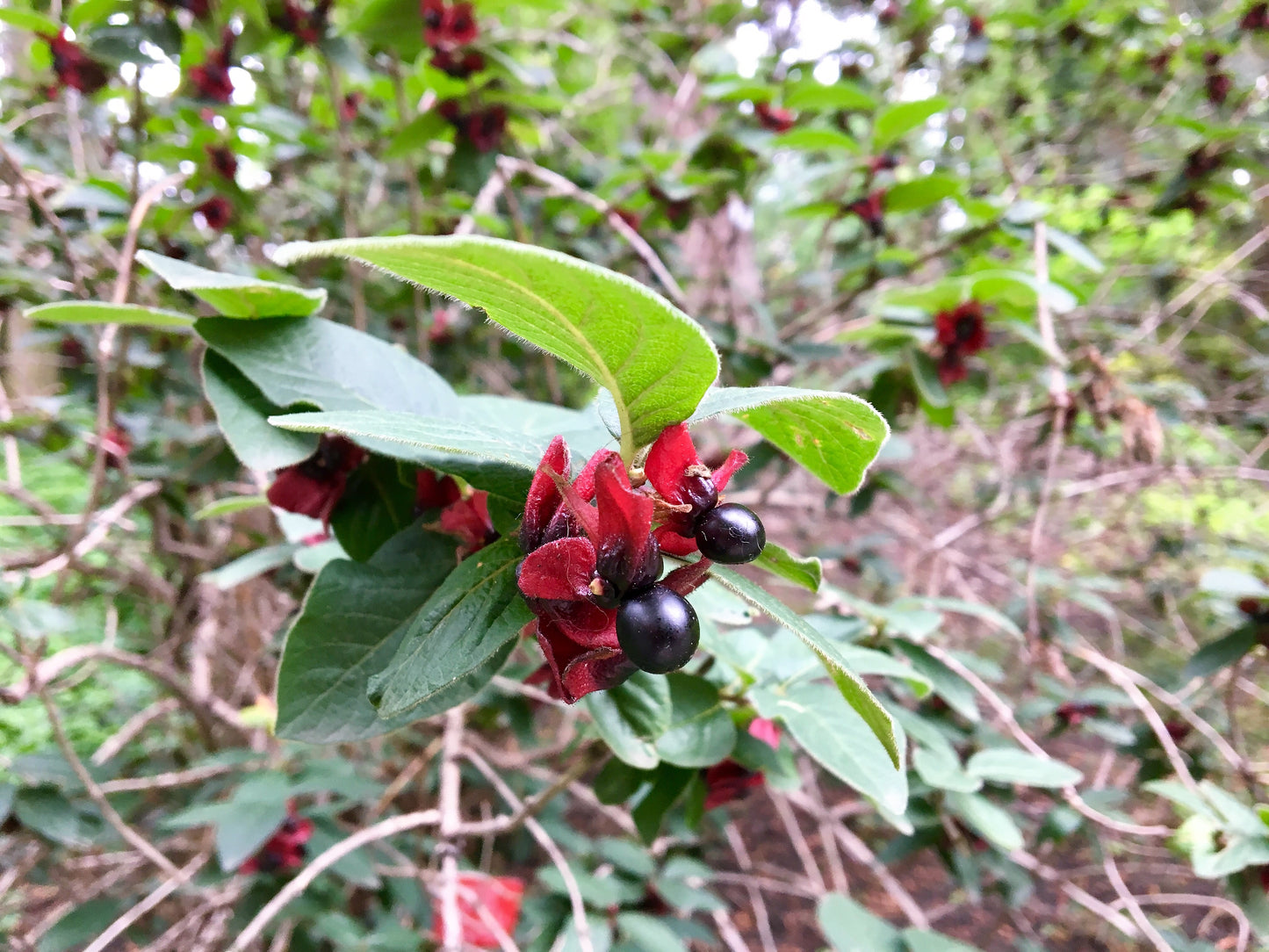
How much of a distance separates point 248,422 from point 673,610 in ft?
1.23

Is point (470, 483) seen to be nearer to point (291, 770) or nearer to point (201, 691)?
point (291, 770)

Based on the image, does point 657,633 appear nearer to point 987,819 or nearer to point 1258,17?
point 987,819

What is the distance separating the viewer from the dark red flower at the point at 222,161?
1.50m

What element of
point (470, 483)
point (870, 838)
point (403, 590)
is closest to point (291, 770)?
point (403, 590)


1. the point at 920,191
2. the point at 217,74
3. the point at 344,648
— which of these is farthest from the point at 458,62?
the point at 344,648

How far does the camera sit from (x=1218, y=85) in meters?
2.14

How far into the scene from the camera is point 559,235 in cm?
228

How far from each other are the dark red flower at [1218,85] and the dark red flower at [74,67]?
3008 millimetres

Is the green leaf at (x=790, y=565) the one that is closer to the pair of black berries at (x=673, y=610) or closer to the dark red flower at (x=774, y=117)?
the pair of black berries at (x=673, y=610)

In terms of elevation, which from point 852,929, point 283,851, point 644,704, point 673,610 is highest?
point 673,610

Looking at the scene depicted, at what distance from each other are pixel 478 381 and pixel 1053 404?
184 centimetres

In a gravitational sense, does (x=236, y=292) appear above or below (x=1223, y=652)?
above

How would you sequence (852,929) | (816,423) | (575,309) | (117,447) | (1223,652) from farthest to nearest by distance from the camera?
(117,447) < (1223,652) < (852,929) < (816,423) < (575,309)

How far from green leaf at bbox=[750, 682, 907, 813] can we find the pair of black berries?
30cm
